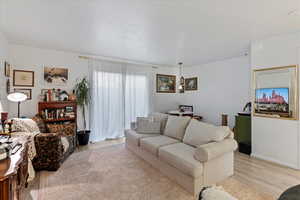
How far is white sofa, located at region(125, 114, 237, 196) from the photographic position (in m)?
2.13

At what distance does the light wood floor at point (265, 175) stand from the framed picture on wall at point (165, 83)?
3421mm

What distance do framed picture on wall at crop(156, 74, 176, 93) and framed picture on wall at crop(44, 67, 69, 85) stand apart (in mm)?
3069

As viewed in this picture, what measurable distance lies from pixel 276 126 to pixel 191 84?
10.9 ft

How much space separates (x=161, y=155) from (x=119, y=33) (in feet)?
7.68

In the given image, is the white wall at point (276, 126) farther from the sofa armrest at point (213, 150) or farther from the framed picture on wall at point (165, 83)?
the framed picture on wall at point (165, 83)

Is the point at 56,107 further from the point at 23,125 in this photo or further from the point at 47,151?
the point at 47,151

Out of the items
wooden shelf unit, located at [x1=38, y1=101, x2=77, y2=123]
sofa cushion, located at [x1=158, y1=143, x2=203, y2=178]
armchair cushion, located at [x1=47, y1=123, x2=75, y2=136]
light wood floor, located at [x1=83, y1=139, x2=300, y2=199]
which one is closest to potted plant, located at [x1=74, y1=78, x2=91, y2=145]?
wooden shelf unit, located at [x1=38, y1=101, x2=77, y2=123]

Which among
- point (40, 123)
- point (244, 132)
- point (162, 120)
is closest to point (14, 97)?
point (40, 123)

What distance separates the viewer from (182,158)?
2242 mm

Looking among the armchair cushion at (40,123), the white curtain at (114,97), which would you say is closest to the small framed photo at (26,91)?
the armchair cushion at (40,123)

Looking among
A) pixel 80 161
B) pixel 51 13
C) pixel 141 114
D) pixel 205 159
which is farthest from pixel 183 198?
pixel 141 114

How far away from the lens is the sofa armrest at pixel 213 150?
2115 millimetres

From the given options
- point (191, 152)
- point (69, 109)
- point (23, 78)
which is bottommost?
point (191, 152)

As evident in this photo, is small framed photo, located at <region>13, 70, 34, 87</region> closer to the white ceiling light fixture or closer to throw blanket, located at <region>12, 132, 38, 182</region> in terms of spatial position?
throw blanket, located at <region>12, 132, 38, 182</region>
